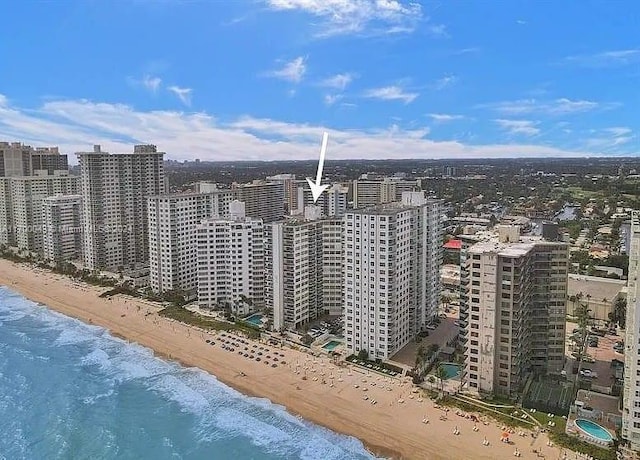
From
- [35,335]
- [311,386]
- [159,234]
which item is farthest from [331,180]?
[311,386]

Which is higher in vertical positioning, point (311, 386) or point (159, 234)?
point (159, 234)

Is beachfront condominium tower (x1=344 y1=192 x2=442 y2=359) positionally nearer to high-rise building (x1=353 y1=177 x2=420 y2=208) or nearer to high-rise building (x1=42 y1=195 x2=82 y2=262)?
high-rise building (x1=42 y1=195 x2=82 y2=262)

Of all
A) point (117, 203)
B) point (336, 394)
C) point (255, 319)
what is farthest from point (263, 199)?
point (336, 394)

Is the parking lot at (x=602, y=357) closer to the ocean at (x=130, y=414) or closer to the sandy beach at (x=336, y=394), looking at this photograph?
the sandy beach at (x=336, y=394)

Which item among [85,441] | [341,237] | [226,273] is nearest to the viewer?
[85,441]

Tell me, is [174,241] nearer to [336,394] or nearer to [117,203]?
[117,203]

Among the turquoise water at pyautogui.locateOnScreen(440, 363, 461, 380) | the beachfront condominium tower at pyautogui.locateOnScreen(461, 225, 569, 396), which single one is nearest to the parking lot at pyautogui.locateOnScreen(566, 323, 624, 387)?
the beachfront condominium tower at pyautogui.locateOnScreen(461, 225, 569, 396)

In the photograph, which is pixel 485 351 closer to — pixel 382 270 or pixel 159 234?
pixel 382 270

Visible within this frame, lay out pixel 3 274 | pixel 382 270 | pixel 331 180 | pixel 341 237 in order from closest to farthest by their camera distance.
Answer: pixel 382 270
pixel 341 237
pixel 3 274
pixel 331 180
